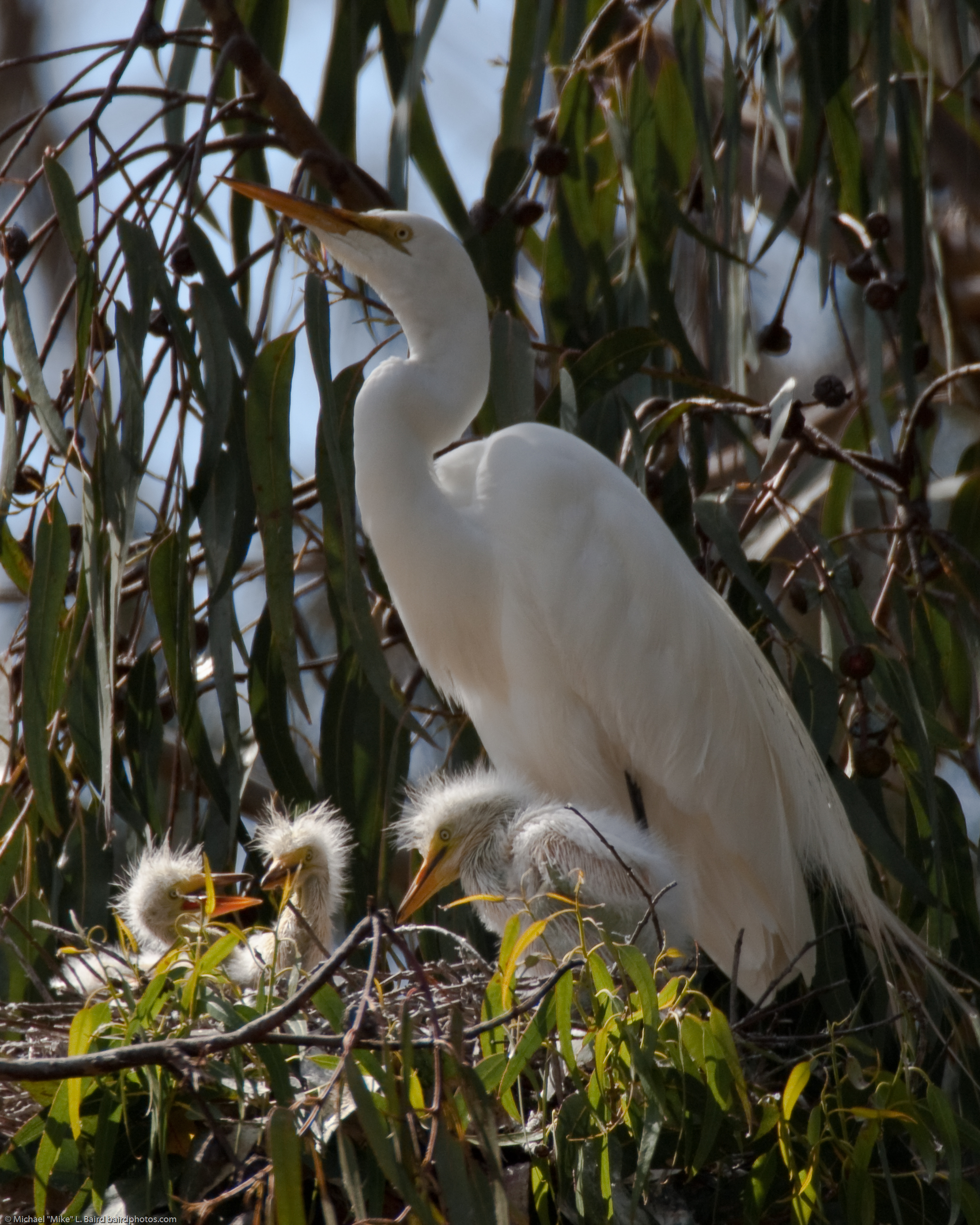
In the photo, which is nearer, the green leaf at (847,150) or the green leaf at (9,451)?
the green leaf at (9,451)

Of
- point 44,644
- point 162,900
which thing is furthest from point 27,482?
point 162,900

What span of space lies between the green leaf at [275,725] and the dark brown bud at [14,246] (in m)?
0.57

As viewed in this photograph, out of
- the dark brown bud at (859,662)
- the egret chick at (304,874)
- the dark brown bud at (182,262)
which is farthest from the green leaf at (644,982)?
the dark brown bud at (182,262)

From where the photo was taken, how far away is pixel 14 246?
6.39 feet

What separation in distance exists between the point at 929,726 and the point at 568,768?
1.63ft

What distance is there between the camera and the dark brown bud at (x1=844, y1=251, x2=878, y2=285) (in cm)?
226

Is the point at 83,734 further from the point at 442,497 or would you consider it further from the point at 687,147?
the point at 687,147

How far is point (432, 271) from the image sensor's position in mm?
2182

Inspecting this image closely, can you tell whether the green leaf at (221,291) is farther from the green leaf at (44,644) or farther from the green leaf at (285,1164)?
the green leaf at (285,1164)

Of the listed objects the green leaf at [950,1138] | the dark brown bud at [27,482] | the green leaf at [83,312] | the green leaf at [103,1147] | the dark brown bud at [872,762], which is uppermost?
the green leaf at [83,312]

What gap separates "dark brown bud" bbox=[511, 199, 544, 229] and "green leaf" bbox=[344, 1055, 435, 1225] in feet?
5.58

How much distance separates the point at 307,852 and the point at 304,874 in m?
0.04

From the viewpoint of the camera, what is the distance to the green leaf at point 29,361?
5.70 feet

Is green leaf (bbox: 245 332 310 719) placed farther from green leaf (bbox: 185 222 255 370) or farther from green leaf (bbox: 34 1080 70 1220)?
green leaf (bbox: 34 1080 70 1220)
